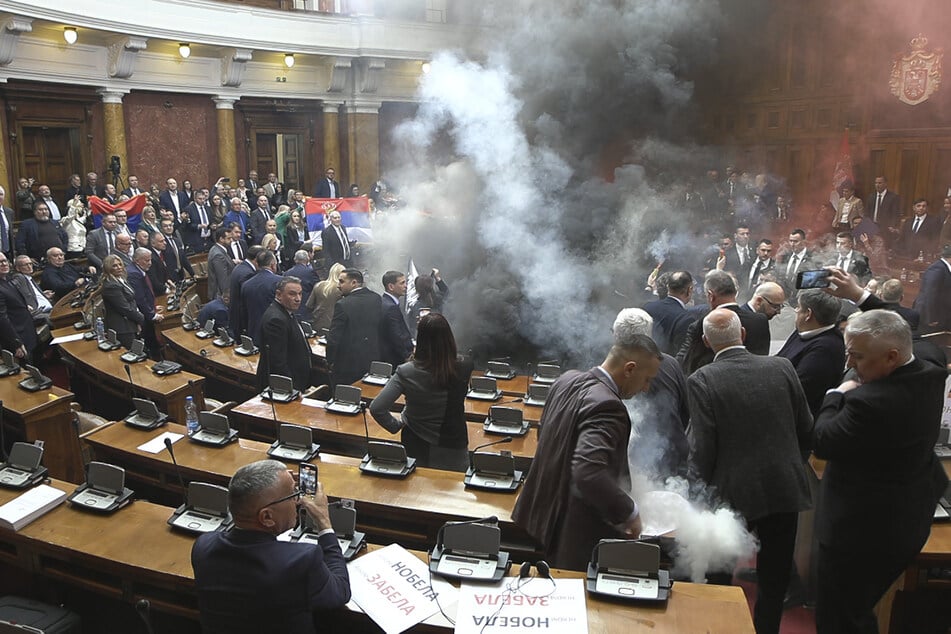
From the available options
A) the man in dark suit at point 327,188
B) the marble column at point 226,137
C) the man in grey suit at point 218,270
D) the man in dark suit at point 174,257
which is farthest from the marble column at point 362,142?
the man in grey suit at point 218,270

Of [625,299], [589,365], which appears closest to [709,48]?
[625,299]

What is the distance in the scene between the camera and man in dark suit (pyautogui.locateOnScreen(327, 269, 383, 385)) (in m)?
6.39

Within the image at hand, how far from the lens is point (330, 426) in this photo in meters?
5.39

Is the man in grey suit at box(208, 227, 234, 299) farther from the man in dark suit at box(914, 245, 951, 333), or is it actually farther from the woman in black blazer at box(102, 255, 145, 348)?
the man in dark suit at box(914, 245, 951, 333)

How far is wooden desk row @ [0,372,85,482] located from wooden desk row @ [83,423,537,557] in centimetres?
101

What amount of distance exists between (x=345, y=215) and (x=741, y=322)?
9851 millimetres

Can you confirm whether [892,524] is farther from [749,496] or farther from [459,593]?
[459,593]

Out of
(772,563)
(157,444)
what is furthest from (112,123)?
(772,563)

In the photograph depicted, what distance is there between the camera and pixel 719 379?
333 centimetres

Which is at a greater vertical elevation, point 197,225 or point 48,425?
point 197,225

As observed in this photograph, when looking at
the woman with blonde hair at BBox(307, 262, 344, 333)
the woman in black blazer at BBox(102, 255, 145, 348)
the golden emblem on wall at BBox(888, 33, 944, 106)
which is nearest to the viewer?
the woman in black blazer at BBox(102, 255, 145, 348)

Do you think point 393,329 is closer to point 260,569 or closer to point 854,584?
point 260,569

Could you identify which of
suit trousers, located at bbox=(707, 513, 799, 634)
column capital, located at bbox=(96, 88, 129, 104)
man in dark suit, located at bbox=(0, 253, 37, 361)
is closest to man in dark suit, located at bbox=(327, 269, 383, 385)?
man in dark suit, located at bbox=(0, 253, 37, 361)

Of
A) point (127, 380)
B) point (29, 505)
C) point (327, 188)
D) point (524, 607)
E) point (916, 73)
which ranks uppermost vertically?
point (916, 73)
